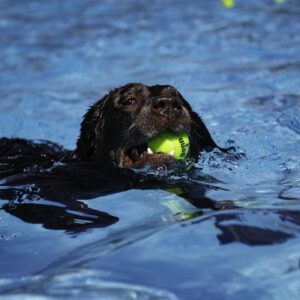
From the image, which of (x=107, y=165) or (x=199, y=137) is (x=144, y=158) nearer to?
(x=107, y=165)

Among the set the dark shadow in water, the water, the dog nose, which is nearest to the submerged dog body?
the dog nose

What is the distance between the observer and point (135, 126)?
5328mm

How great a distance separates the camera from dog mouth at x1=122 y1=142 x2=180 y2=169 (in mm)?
5070

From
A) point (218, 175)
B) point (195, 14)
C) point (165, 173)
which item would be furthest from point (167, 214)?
point (195, 14)

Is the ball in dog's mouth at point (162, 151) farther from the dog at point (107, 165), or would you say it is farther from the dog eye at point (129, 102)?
the dog eye at point (129, 102)

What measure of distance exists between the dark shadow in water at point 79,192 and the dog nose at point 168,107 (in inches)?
17.6

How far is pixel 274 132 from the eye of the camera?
7230mm

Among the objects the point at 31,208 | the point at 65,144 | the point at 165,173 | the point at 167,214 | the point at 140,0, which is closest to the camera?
the point at 167,214

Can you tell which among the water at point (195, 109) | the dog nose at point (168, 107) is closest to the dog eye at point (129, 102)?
the dog nose at point (168, 107)

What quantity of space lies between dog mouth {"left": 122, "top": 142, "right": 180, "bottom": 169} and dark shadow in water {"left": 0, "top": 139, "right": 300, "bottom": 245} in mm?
102

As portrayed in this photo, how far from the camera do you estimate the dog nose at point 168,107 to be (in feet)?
16.9

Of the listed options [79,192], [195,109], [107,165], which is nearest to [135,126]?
[107,165]

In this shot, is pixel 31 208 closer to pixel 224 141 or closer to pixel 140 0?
pixel 224 141

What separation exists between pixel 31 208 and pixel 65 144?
353 cm
